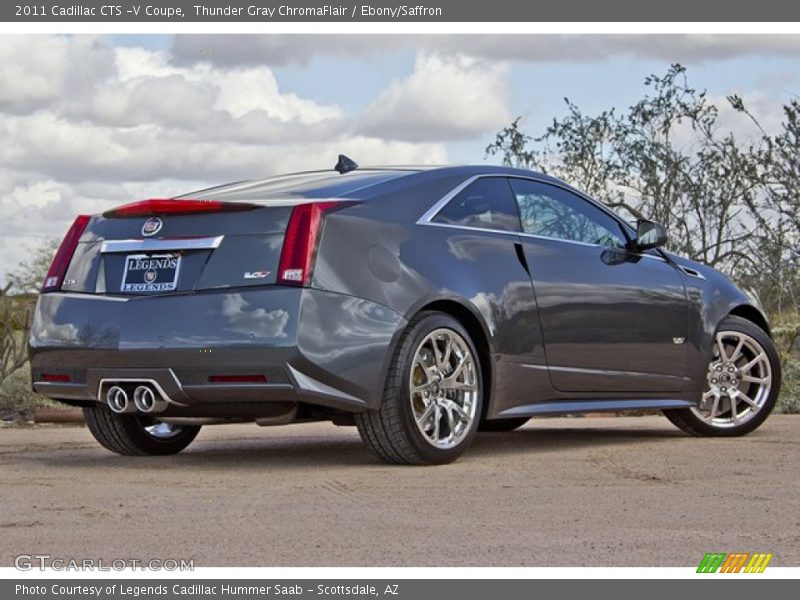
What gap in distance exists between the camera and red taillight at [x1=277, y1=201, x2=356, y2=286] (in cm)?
767

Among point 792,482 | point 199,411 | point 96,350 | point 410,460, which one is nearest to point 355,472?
point 410,460

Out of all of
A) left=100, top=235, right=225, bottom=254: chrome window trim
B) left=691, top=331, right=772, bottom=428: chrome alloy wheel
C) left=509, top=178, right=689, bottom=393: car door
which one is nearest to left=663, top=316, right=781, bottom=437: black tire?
left=691, top=331, right=772, bottom=428: chrome alloy wheel

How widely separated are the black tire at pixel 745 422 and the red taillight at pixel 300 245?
3463mm

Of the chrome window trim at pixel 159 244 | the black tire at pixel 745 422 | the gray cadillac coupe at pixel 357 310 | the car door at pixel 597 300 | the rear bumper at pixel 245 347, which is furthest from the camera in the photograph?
the black tire at pixel 745 422

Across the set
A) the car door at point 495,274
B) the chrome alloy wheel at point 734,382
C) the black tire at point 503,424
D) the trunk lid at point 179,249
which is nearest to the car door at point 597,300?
the car door at point 495,274

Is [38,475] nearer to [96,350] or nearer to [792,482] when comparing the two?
[96,350]

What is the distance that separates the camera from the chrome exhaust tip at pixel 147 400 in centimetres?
800

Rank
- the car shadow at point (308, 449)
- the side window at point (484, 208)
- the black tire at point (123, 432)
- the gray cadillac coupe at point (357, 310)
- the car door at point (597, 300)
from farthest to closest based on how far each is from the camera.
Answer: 1. the black tire at point (123, 432)
2. the car door at point (597, 300)
3. the car shadow at point (308, 449)
4. the side window at point (484, 208)
5. the gray cadillac coupe at point (357, 310)

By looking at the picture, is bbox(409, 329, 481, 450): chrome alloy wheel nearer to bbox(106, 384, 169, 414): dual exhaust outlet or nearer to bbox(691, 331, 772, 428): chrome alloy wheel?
bbox(106, 384, 169, 414): dual exhaust outlet

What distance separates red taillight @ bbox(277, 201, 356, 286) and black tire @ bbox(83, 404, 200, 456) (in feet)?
6.28

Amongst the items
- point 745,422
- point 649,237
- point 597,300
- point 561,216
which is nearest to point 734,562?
point 597,300

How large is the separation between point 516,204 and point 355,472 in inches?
78.2

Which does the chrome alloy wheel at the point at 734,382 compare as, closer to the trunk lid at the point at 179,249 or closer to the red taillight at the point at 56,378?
the trunk lid at the point at 179,249

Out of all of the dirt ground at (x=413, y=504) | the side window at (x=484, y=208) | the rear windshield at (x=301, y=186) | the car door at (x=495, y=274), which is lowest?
the dirt ground at (x=413, y=504)
